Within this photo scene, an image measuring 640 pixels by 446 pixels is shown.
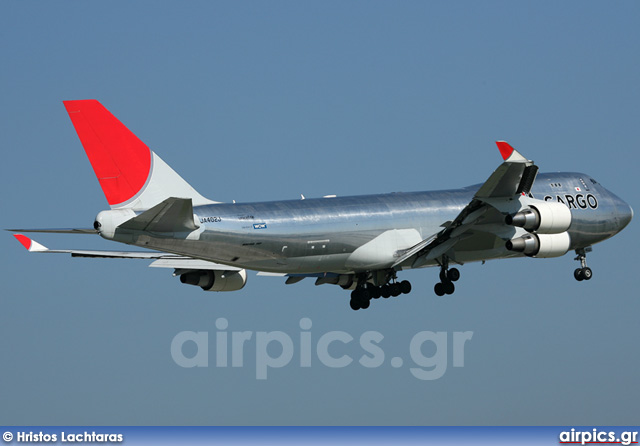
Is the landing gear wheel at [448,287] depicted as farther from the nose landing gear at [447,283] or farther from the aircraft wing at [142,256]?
the aircraft wing at [142,256]

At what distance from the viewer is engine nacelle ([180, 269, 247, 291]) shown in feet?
197

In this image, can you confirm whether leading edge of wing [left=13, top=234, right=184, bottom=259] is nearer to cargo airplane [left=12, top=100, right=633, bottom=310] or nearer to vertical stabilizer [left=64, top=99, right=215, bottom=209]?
cargo airplane [left=12, top=100, right=633, bottom=310]

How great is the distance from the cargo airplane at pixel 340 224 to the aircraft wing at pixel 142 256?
52 millimetres

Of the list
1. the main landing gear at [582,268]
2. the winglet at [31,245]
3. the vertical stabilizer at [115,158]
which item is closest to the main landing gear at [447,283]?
the main landing gear at [582,268]

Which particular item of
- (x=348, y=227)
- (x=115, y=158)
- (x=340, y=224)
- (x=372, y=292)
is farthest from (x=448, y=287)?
(x=115, y=158)

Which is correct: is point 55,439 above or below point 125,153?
below

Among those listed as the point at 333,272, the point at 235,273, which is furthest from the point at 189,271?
the point at 333,272

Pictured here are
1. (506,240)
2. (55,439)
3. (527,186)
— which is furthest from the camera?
(506,240)

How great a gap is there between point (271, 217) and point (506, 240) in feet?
36.5

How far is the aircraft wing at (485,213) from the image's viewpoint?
5206 cm

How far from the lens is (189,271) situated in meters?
59.9

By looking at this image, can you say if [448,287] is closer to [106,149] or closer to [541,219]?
[541,219]

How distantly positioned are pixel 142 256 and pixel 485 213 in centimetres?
1555

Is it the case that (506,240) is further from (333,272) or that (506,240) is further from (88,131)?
(88,131)
